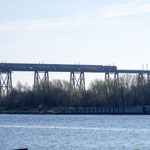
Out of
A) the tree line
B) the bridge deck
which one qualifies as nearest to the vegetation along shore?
the tree line

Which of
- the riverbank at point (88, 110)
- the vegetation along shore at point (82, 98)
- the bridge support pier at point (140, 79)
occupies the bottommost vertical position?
the riverbank at point (88, 110)

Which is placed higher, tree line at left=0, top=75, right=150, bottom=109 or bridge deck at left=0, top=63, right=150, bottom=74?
bridge deck at left=0, top=63, right=150, bottom=74

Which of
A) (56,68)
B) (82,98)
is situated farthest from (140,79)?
(56,68)

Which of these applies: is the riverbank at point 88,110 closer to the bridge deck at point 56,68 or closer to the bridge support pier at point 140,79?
the bridge deck at point 56,68

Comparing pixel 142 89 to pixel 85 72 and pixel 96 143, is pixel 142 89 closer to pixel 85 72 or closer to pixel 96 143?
pixel 85 72

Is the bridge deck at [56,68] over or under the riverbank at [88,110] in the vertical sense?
over

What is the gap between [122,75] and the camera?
11138cm

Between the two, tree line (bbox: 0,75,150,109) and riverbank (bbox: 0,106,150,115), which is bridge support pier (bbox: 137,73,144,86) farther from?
riverbank (bbox: 0,106,150,115)

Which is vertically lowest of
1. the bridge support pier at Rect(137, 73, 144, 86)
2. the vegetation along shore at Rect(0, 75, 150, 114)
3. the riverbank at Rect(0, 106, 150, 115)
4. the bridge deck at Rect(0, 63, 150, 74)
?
the riverbank at Rect(0, 106, 150, 115)

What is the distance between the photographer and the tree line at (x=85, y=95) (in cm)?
10488

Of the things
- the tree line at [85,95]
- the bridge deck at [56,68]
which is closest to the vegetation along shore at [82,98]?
the tree line at [85,95]

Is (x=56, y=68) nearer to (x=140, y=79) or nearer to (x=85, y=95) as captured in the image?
(x=85, y=95)

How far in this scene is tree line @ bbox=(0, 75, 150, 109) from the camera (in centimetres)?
10488

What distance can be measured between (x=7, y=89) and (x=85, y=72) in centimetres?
1246
